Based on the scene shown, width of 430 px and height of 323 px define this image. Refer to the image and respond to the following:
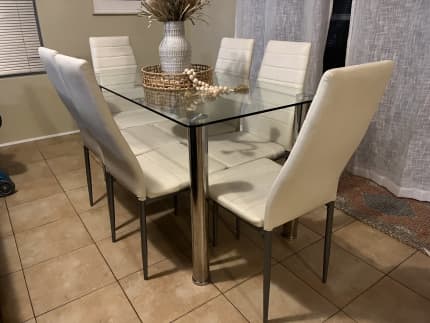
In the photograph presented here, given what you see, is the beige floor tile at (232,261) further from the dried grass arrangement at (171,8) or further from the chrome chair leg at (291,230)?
the dried grass arrangement at (171,8)

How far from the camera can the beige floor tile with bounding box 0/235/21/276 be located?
5.68 feet

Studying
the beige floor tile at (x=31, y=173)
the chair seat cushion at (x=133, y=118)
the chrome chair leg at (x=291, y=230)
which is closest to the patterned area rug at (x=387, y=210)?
the chrome chair leg at (x=291, y=230)

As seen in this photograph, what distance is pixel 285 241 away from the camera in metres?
1.91

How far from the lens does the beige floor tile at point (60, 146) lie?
10.3 feet

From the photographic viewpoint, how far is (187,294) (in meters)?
1.56

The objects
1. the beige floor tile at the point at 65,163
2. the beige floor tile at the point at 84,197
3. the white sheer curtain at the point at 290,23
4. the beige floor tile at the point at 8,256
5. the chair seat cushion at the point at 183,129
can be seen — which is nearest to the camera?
the beige floor tile at the point at 8,256

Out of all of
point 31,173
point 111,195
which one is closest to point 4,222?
point 31,173

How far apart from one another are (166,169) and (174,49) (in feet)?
2.31

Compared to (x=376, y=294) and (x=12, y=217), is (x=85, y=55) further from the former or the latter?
(x=376, y=294)

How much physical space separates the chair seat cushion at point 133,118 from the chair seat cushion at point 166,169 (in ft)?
1.70

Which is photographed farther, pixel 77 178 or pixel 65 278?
pixel 77 178

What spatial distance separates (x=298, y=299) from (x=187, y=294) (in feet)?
1.62

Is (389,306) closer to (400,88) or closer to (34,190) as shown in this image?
(400,88)

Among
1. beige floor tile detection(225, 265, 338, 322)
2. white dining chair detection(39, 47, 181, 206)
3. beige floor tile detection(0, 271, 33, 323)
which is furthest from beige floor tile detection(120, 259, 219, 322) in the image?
white dining chair detection(39, 47, 181, 206)
